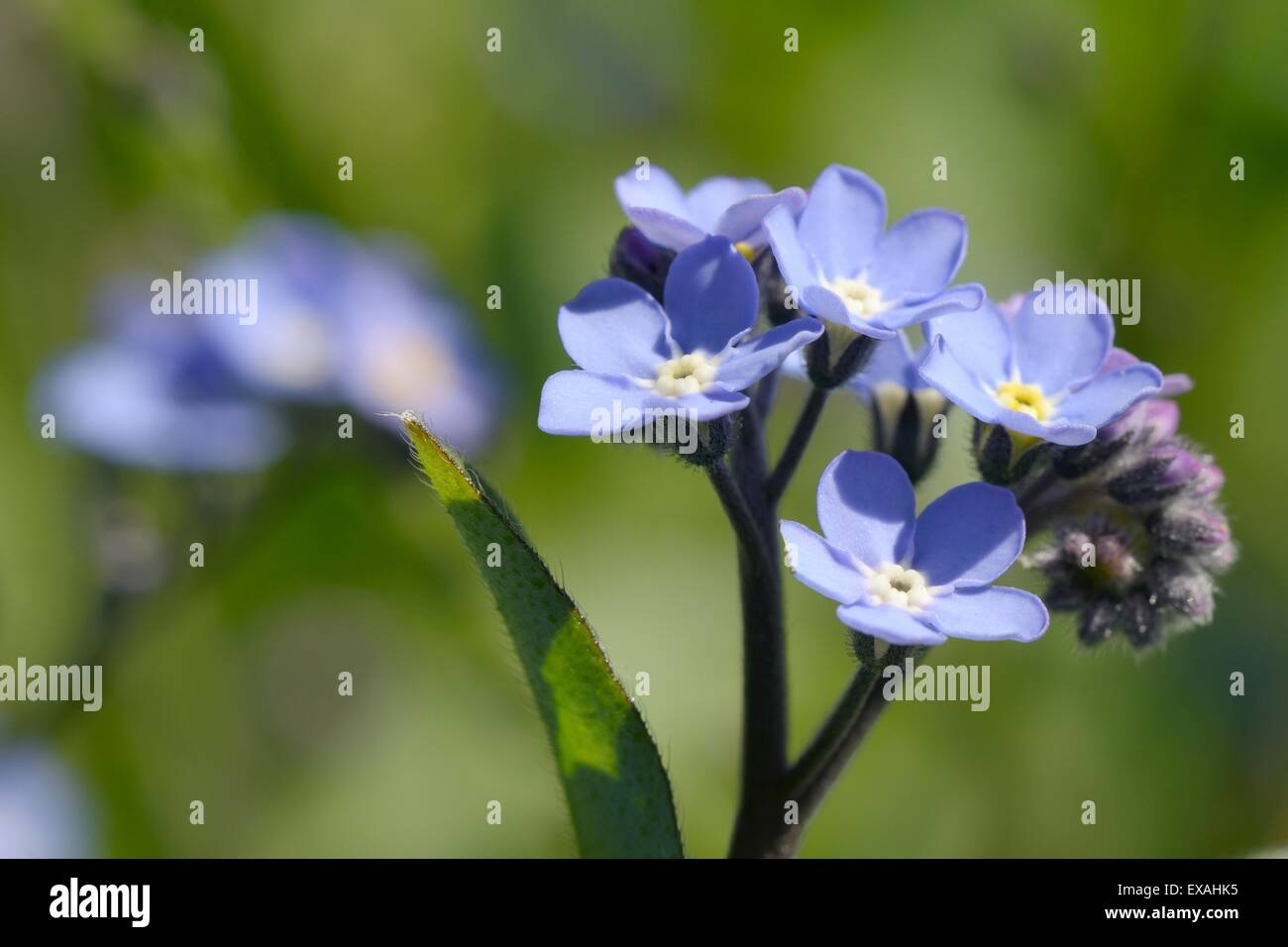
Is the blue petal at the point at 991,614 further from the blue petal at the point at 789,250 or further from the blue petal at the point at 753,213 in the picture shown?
the blue petal at the point at 753,213

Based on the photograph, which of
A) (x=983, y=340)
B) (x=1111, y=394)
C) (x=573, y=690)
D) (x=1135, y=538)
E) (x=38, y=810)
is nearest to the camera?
(x=573, y=690)

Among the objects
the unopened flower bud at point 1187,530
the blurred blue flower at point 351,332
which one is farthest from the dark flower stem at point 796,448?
the blurred blue flower at point 351,332

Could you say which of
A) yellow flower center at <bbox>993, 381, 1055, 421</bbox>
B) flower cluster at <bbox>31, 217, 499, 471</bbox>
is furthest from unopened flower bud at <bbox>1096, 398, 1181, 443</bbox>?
flower cluster at <bbox>31, 217, 499, 471</bbox>

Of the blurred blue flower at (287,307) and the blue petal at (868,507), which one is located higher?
the blurred blue flower at (287,307)

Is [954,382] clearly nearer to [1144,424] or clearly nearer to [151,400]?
[1144,424]

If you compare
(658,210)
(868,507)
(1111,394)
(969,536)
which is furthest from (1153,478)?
(658,210)
